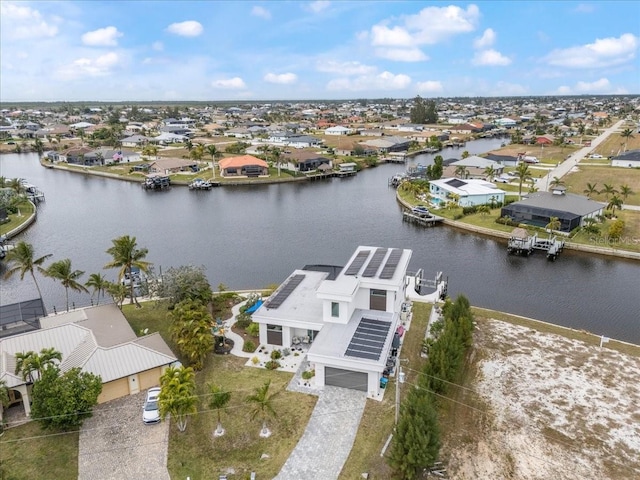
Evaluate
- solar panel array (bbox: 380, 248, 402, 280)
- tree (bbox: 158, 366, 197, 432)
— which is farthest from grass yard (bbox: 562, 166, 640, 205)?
tree (bbox: 158, 366, 197, 432)

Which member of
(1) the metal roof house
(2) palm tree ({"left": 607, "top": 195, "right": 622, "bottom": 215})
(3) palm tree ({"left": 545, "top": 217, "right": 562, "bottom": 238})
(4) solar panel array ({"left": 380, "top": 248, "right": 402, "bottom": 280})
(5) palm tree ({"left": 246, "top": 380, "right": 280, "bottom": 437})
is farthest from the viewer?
(2) palm tree ({"left": 607, "top": 195, "right": 622, "bottom": 215})

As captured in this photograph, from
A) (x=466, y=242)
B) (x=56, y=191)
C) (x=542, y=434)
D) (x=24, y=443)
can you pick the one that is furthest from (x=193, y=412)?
(x=56, y=191)

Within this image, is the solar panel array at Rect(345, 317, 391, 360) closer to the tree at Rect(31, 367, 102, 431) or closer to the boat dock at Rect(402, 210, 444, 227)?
the tree at Rect(31, 367, 102, 431)

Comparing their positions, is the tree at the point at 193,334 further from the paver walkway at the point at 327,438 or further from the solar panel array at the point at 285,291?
the paver walkway at the point at 327,438

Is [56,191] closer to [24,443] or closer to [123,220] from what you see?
[123,220]

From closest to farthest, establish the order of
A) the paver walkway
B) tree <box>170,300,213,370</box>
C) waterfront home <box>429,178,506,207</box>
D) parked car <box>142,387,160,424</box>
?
the paver walkway → parked car <box>142,387,160,424</box> → tree <box>170,300,213,370</box> → waterfront home <box>429,178,506,207</box>

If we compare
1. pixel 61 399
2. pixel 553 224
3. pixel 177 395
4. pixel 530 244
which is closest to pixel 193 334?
pixel 177 395

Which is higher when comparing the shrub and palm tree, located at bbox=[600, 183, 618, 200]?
palm tree, located at bbox=[600, 183, 618, 200]
